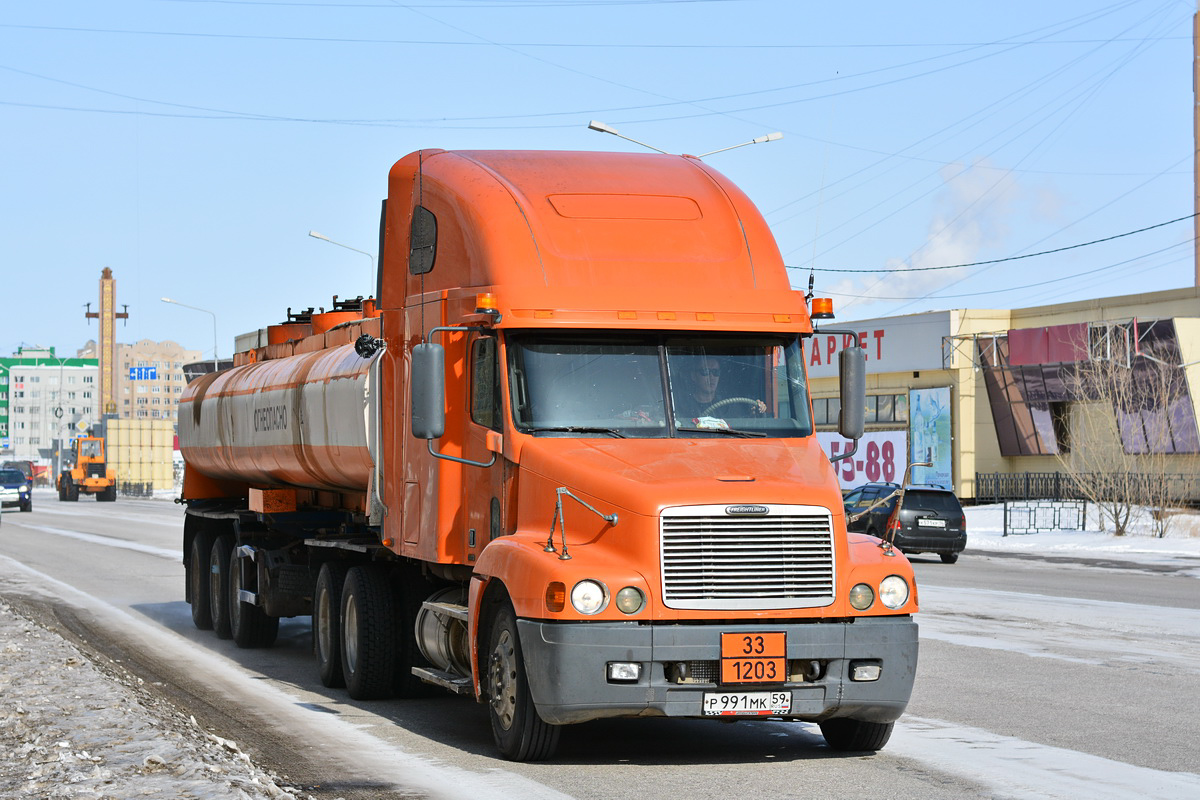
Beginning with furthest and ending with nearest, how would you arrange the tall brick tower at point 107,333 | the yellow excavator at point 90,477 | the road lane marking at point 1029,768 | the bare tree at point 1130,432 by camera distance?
the tall brick tower at point 107,333
the yellow excavator at point 90,477
the bare tree at point 1130,432
the road lane marking at point 1029,768

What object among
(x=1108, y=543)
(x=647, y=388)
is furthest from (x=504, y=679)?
(x=1108, y=543)

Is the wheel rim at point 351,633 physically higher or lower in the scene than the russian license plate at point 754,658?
lower

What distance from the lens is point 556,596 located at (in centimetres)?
870

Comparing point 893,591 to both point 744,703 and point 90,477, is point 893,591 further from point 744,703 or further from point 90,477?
point 90,477

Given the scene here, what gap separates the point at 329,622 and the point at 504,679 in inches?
172

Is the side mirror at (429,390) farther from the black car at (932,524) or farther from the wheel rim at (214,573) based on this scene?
the black car at (932,524)

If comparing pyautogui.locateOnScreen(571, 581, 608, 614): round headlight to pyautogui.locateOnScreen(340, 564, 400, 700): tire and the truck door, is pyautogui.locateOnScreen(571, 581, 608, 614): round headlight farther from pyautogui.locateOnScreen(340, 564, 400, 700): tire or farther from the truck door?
pyautogui.locateOnScreen(340, 564, 400, 700): tire

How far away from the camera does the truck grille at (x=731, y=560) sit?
8.77 m

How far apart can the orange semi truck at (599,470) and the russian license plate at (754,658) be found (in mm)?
17

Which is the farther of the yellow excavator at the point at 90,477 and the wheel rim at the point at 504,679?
the yellow excavator at the point at 90,477

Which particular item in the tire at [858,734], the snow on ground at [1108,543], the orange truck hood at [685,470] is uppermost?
the orange truck hood at [685,470]

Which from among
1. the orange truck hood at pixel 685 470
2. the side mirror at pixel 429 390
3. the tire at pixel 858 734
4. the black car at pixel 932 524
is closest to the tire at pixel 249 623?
the side mirror at pixel 429 390

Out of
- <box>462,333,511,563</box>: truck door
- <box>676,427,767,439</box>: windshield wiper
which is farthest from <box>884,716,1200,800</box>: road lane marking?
<box>462,333,511,563</box>: truck door

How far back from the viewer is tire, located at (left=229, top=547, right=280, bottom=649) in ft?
54.3
